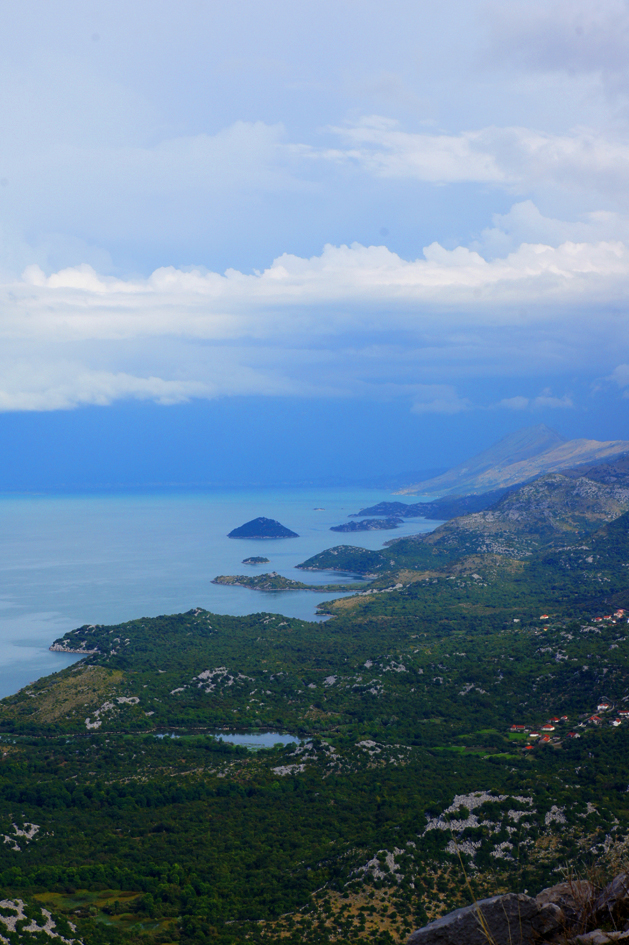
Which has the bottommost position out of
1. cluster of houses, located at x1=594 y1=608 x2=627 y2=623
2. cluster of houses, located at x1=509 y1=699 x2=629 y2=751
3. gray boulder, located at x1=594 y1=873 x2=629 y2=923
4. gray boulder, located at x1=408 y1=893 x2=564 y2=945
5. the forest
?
cluster of houses, located at x1=509 y1=699 x2=629 y2=751

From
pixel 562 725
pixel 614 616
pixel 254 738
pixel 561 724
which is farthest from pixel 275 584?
pixel 562 725

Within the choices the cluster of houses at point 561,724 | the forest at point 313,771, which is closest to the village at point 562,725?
the cluster of houses at point 561,724

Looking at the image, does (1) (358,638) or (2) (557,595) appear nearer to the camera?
(1) (358,638)

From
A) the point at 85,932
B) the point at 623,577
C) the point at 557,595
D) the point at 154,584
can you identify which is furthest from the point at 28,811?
the point at 154,584

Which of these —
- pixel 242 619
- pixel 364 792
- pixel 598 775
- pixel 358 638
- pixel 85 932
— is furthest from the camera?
pixel 242 619

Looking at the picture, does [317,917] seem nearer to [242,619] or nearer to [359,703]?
[359,703]

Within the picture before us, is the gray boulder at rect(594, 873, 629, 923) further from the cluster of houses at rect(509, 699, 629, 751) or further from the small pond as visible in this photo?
the small pond

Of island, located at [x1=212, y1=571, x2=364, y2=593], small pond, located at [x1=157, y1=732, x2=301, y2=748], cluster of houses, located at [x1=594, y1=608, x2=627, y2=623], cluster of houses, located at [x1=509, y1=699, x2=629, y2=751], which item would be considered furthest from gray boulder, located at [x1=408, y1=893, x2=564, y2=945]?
island, located at [x1=212, y1=571, x2=364, y2=593]

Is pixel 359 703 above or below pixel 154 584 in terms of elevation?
below
